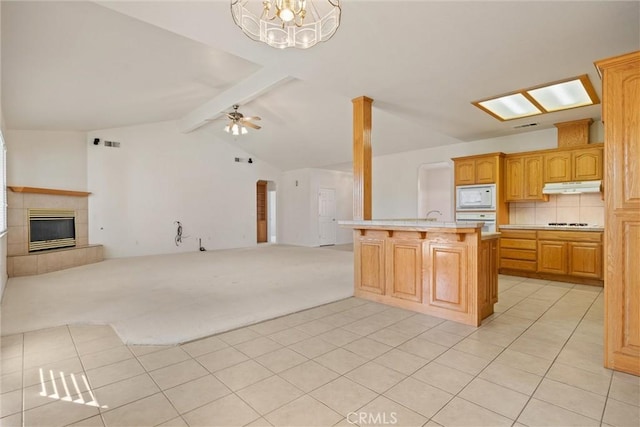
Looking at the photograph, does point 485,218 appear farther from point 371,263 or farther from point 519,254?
point 371,263

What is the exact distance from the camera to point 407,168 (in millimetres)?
8250

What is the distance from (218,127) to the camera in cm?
901

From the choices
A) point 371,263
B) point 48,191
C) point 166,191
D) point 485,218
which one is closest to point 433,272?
point 371,263

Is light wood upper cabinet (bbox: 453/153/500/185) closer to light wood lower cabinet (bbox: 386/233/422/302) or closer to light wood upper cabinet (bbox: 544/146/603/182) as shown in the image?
light wood upper cabinet (bbox: 544/146/603/182)

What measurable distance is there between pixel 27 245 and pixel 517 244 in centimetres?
901

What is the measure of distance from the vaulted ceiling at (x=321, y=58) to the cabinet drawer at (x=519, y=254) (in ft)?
7.50

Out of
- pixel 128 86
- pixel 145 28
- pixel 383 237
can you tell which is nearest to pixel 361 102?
pixel 383 237

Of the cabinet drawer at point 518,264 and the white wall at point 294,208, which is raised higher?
the white wall at point 294,208

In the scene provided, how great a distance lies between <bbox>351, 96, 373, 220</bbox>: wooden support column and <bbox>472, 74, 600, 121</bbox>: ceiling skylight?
1.71 metres

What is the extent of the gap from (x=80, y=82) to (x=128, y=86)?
0.81 meters

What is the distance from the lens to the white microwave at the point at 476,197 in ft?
19.5

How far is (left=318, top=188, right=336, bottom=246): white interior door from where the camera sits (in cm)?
1070

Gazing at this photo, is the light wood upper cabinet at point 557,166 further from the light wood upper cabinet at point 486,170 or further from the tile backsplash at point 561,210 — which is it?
the light wood upper cabinet at point 486,170

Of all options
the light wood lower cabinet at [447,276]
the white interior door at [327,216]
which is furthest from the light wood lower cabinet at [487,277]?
the white interior door at [327,216]
